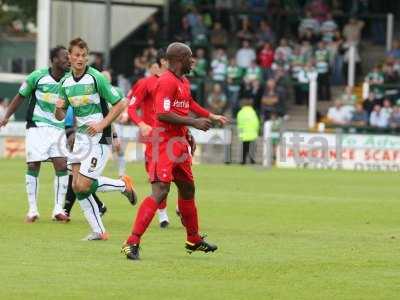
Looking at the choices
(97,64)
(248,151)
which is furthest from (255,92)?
(97,64)

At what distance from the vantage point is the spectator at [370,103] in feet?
118

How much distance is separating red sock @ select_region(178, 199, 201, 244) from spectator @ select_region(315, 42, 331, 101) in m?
26.7

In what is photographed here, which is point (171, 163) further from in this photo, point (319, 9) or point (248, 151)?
point (319, 9)

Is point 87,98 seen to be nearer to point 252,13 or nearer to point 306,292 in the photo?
point 306,292

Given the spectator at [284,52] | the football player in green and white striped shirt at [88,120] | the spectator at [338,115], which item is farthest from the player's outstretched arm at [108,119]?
the spectator at [284,52]

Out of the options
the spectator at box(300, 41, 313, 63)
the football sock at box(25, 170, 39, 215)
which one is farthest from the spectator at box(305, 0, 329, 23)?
the football sock at box(25, 170, 39, 215)

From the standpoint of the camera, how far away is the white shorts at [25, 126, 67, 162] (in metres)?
16.4

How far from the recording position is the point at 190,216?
40.7 ft

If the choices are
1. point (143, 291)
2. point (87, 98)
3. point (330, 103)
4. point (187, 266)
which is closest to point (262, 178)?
point (330, 103)

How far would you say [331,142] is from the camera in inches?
1335

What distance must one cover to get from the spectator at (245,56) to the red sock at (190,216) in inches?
1099

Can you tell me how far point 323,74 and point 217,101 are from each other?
3.43 metres

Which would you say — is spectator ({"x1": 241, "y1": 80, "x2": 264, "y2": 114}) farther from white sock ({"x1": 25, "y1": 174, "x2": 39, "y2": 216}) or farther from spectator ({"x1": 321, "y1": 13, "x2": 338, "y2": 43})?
white sock ({"x1": 25, "y1": 174, "x2": 39, "y2": 216})

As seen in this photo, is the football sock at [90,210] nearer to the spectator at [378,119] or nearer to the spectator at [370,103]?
the spectator at [378,119]
